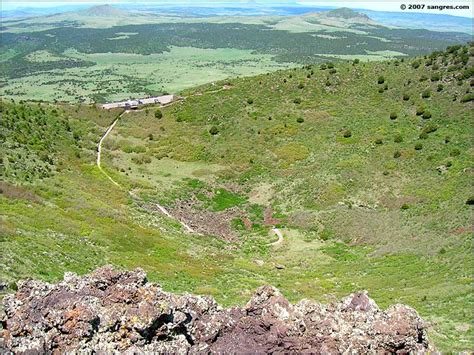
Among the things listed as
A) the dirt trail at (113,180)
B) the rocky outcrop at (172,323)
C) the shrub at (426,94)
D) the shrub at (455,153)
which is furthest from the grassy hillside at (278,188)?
the rocky outcrop at (172,323)

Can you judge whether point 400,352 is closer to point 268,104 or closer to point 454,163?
point 454,163

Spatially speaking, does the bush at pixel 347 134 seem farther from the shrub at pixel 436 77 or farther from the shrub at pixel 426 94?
the shrub at pixel 436 77

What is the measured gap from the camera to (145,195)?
5794 cm

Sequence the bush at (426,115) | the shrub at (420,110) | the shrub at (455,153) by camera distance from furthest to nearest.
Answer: the shrub at (420,110)
the bush at (426,115)
the shrub at (455,153)

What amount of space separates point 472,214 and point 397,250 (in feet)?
31.0

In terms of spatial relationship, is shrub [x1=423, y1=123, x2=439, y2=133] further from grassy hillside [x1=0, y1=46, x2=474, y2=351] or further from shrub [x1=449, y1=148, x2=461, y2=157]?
shrub [x1=449, y1=148, x2=461, y2=157]

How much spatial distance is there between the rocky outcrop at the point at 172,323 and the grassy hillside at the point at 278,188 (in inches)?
414

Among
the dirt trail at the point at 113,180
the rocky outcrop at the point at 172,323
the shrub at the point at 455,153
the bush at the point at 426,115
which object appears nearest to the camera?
the rocky outcrop at the point at 172,323

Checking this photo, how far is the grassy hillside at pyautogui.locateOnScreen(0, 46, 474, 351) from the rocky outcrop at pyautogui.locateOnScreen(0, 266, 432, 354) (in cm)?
1052

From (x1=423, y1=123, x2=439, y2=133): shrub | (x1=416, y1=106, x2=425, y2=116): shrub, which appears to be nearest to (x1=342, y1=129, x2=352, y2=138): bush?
(x1=423, y1=123, x2=439, y2=133): shrub

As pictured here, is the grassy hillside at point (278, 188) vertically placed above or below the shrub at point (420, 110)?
below

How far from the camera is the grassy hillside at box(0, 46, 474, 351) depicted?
33.0 meters

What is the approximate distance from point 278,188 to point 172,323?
49.9m

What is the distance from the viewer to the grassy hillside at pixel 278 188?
33.0m
